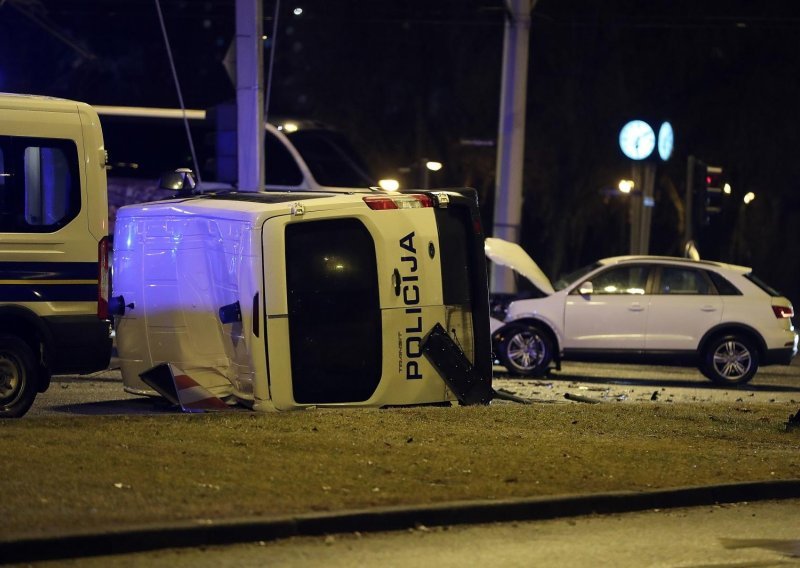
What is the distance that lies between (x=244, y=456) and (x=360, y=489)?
1145mm

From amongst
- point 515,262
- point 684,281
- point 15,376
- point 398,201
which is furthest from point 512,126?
point 15,376

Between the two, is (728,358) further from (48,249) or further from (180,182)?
(48,249)

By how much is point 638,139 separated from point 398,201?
10.7 meters

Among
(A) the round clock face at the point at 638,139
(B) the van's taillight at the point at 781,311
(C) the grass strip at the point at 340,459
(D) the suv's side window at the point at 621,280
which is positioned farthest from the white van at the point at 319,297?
(A) the round clock face at the point at 638,139

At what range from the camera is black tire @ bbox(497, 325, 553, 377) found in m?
17.7

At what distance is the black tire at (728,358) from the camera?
1775 cm

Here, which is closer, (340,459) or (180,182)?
(340,459)

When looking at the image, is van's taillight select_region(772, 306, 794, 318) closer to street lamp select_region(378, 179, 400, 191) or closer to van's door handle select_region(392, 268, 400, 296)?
street lamp select_region(378, 179, 400, 191)

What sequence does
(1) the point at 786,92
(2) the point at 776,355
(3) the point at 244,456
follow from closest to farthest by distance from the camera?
(3) the point at 244,456
(2) the point at 776,355
(1) the point at 786,92

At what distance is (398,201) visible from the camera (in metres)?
11.7

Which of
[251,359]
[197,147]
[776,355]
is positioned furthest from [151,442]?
[197,147]

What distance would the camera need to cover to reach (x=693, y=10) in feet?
107

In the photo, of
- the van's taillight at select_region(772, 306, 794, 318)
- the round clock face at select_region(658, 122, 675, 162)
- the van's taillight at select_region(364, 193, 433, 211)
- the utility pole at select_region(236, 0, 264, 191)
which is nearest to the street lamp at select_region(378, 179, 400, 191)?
the van's taillight at select_region(364, 193, 433, 211)

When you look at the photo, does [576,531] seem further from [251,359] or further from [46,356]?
[46,356]
